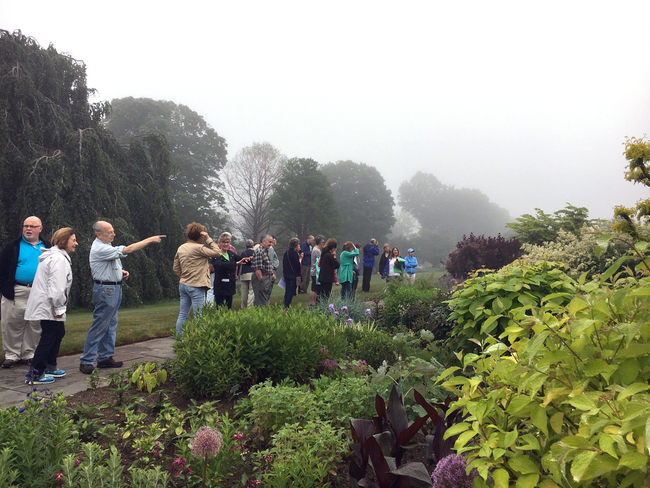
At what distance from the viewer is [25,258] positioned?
5.59 meters

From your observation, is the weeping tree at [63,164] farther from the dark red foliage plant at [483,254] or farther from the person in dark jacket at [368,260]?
the dark red foliage plant at [483,254]

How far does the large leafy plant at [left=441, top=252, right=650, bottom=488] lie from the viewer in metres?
1.11

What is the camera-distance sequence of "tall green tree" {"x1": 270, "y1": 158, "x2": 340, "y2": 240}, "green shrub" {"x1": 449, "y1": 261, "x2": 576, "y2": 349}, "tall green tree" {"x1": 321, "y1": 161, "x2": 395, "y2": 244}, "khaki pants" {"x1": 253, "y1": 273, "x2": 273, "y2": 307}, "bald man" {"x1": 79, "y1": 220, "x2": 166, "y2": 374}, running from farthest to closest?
"tall green tree" {"x1": 321, "y1": 161, "x2": 395, "y2": 244} → "tall green tree" {"x1": 270, "y1": 158, "x2": 340, "y2": 240} → "khaki pants" {"x1": 253, "y1": 273, "x2": 273, "y2": 307} → "bald man" {"x1": 79, "y1": 220, "x2": 166, "y2": 374} → "green shrub" {"x1": 449, "y1": 261, "x2": 576, "y2": 349}

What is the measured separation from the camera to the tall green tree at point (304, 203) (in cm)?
3972

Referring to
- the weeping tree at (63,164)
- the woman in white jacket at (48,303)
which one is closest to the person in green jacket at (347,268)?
the woman in white jacket at (48,303)

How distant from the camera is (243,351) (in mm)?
4125

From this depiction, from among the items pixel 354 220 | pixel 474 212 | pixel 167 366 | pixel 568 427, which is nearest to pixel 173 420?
pixel 167 366

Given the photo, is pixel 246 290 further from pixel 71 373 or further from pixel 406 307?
pixel 71 373

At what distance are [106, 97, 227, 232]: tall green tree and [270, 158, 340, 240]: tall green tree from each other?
556 centimetres

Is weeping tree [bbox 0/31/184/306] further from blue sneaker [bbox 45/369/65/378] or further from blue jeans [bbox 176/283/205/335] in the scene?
blue sneaker [bbox 45/369/65/378]

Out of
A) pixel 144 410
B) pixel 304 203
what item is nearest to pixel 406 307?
pixel 144 410

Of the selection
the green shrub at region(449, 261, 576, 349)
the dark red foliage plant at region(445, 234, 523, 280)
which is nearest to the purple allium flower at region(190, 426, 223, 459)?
the green shrub at region(449, 261, 576, 349)

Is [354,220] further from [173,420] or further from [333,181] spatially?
[173,420]

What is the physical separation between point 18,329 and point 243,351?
3596 millimetres
